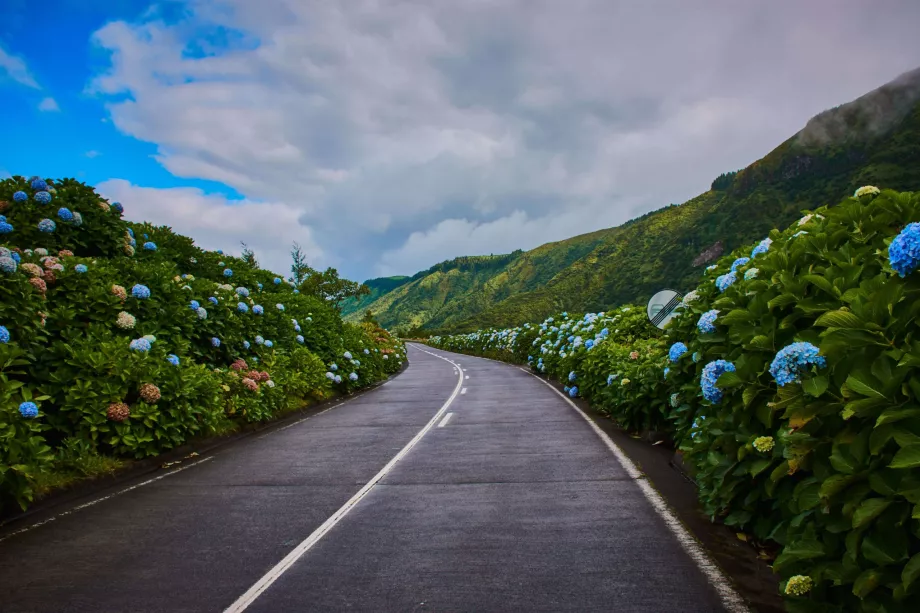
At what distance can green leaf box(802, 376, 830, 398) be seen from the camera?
3465 millimetres

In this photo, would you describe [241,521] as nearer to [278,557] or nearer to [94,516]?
[278,557]

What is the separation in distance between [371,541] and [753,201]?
292 ft

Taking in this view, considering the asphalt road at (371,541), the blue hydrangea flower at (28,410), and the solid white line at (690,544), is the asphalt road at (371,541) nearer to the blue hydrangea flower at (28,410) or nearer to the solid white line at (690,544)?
the solid white line at (690,544)

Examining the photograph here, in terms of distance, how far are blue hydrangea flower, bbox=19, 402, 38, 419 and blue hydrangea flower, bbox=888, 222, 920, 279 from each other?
23.9 feet

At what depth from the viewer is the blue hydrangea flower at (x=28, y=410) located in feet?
20.4

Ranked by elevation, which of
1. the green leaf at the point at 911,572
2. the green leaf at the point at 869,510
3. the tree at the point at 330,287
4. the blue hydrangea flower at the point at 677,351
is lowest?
the green leaf at the point at 911,572

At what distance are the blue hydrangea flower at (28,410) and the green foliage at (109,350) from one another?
0.07m

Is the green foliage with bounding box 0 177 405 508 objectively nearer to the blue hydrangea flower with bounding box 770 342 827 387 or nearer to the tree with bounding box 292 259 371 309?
the blue hydrangea flower with bounding box 770 342 827 387

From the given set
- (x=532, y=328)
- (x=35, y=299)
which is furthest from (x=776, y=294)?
(x=532, y=328)

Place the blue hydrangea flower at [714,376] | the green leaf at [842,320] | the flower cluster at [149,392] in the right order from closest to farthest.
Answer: the green leaf at [842,320]
the blue hydrangea flower at [714,376]
the flower cluster at [149,392]

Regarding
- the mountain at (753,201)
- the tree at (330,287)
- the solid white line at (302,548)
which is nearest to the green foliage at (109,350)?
the solid white line at (302,548)

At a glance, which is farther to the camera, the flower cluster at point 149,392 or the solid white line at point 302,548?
the flower cluster at point 149,392

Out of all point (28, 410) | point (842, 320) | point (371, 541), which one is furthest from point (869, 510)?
point (28, 410)

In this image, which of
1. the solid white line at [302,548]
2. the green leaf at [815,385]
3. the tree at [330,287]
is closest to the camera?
the green leaf at [815,385]
